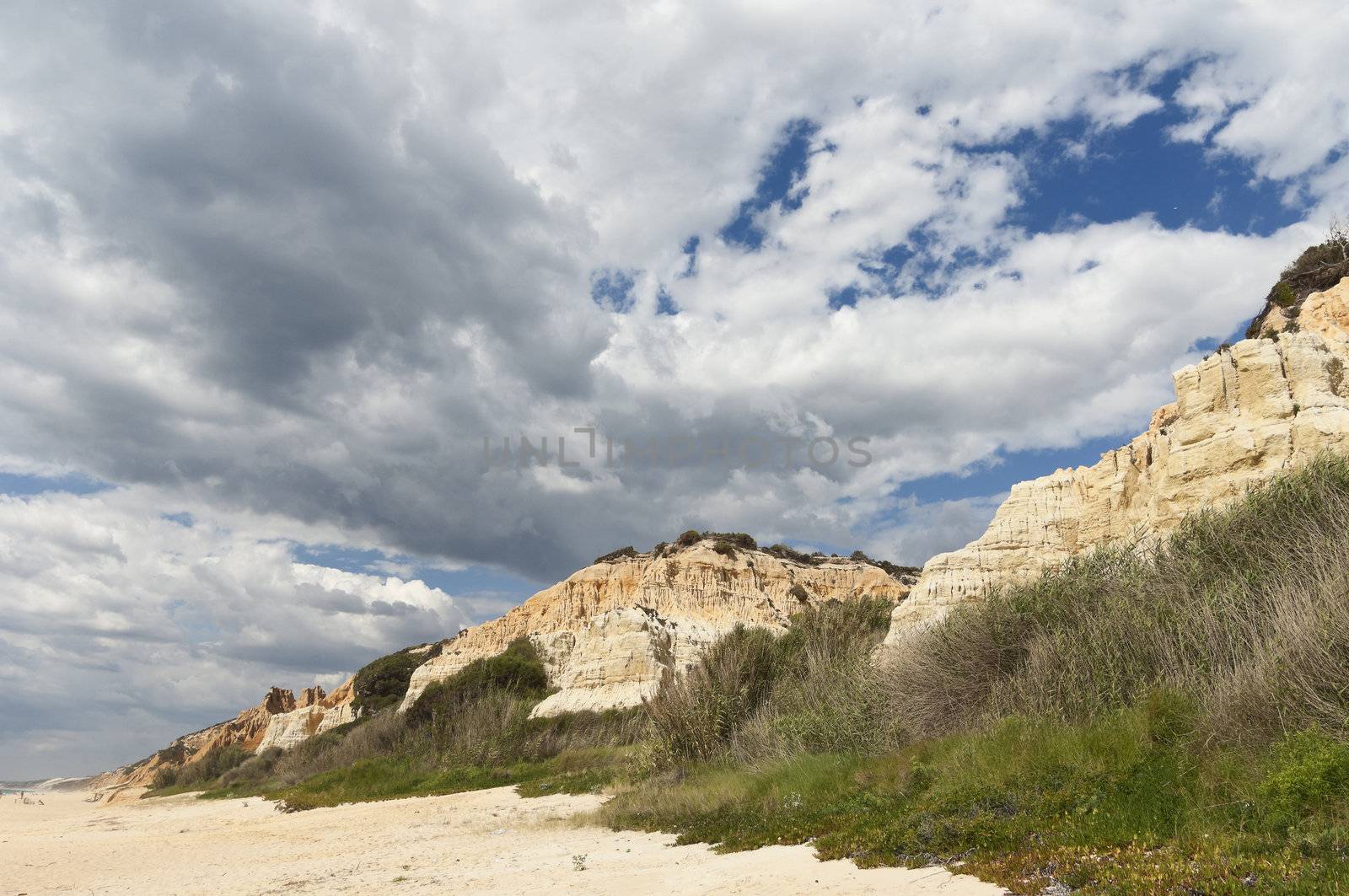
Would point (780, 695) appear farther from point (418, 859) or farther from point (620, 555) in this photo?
point (620, 555)

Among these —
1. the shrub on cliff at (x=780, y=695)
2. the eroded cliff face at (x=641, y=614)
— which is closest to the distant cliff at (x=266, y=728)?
the eroded cliff face at (x=641, y=614)

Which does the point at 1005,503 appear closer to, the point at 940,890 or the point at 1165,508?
the point at 1165,508

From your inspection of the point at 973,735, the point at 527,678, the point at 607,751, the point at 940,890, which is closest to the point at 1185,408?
the point at 973,735

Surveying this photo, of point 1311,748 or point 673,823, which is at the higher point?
point 1311,748

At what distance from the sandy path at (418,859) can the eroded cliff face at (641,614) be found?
14735mm

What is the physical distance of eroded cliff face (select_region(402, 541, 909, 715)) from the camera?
35.6 metres

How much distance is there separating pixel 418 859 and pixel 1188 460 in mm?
17289

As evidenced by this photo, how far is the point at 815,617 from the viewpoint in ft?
67.3

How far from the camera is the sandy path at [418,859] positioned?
7.33 metres

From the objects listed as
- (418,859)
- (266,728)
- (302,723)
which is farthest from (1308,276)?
(266,728)

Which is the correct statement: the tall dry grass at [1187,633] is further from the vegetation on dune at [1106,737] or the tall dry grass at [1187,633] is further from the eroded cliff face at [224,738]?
the eroded cliff face at [224,738]

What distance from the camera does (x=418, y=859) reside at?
11859 mm

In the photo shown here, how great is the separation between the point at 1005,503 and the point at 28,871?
23.5 metres

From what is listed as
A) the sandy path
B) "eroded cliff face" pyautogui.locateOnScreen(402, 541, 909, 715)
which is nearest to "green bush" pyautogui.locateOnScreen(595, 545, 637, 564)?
"eroded cliff face" pyautogui.locateOnScreen(402, 541, 909, 715)
